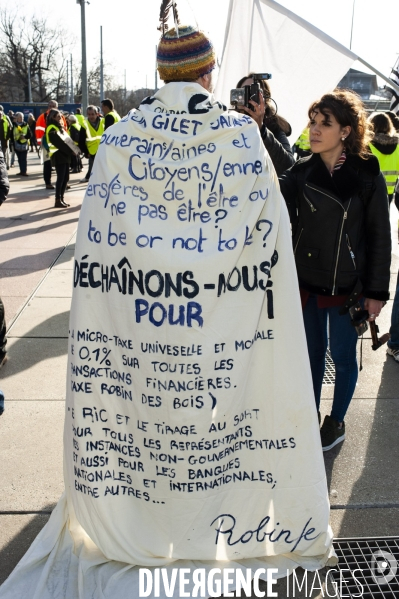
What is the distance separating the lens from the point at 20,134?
57.4 feet

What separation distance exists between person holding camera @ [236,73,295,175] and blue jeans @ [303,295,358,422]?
775mm

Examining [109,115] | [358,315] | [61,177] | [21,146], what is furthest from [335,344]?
[21,146]

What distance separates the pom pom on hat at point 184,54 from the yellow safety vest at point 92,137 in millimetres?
9880

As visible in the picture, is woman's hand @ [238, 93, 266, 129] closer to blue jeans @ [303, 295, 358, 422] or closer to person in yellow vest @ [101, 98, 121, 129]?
blue jeans @ [303, 295, 358, 422]

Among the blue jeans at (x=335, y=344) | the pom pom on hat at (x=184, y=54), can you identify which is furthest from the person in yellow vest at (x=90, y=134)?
the pom pom on hat at (x=184, y=54)

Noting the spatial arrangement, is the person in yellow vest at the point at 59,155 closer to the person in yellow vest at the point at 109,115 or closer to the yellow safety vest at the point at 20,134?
the person in yellow vest at the point at 109,115

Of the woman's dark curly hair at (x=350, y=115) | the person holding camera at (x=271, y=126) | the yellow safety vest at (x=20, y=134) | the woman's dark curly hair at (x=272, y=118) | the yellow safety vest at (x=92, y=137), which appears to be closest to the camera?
the woman's dark curly hair at (x=350, y=115)

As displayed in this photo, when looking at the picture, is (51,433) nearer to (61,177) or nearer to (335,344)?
(335,344)

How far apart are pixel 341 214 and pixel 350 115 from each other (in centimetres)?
48

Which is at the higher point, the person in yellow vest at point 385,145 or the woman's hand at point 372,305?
the person in yellow vest at point 385,145

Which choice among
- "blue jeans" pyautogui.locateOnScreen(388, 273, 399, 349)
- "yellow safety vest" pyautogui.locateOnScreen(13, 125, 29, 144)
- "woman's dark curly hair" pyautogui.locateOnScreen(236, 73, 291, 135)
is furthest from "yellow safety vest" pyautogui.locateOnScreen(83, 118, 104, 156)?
"blue jeans" pyautogui.locateOnScreen(388, 273, 399, 349)

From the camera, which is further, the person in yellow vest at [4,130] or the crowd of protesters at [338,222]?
the person in yellow vest at [4,130]

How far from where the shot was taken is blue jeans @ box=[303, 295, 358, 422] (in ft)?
10.9

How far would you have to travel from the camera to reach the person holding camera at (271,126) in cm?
319
